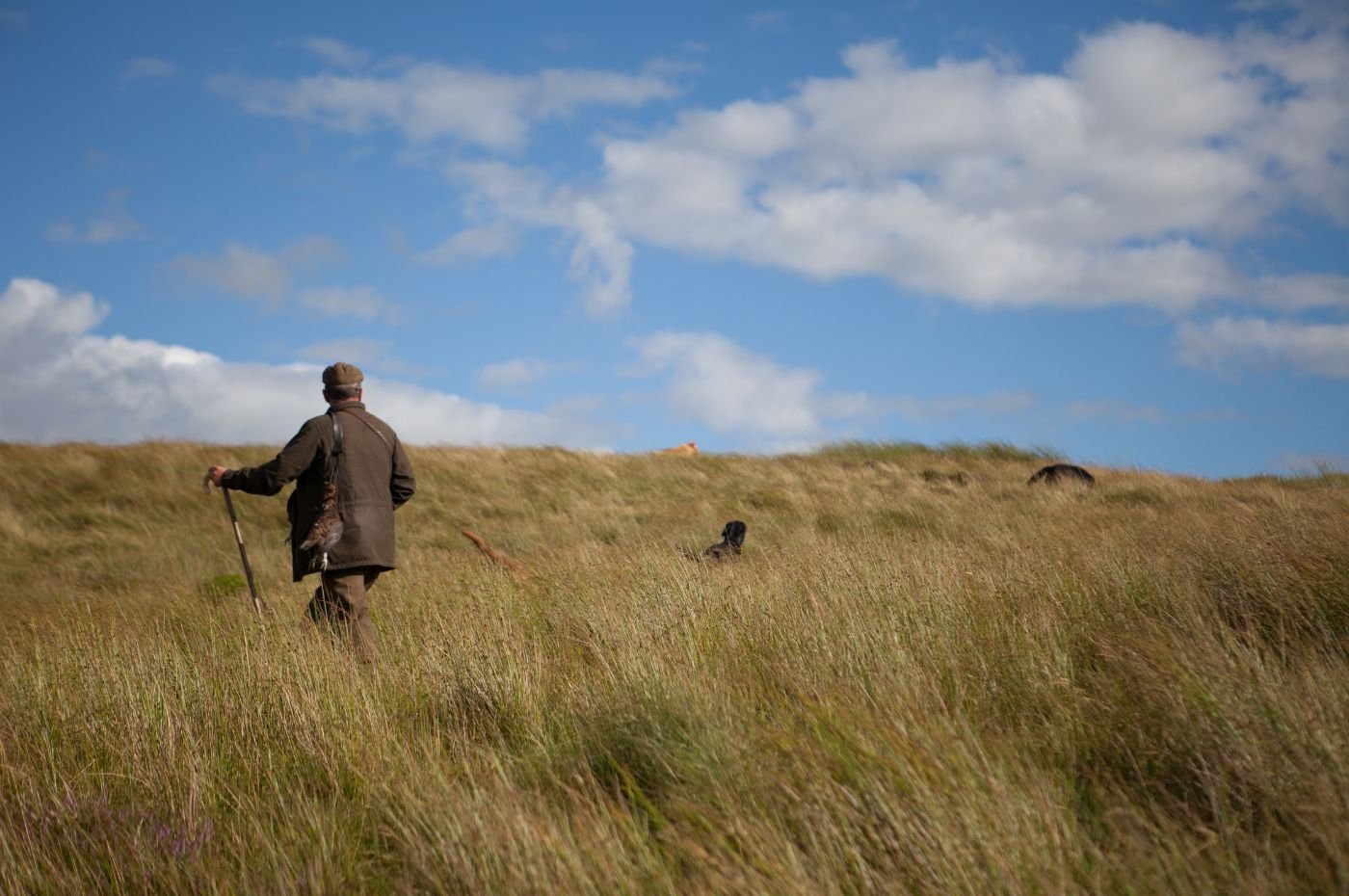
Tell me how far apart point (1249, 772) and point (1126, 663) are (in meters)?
0.94

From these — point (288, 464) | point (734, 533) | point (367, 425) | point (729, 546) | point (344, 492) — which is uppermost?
point (367, 425)

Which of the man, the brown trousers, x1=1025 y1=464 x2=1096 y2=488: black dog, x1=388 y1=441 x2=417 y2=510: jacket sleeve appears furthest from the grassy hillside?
x1=1025 y1=464 x2=1096 y2=488: black dog

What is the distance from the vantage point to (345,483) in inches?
243

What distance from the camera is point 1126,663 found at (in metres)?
3.90

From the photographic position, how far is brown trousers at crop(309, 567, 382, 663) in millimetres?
6152

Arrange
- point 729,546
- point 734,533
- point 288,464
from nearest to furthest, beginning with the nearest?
point 288,464
point 729,546
point 734,533

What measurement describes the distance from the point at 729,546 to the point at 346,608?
433 cm

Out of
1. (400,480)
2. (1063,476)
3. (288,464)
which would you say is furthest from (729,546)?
(1063,476)

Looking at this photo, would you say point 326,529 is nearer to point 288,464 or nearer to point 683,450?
point 288,464

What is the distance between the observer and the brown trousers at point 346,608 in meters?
6.15

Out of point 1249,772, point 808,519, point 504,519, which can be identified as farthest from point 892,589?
point 504,519

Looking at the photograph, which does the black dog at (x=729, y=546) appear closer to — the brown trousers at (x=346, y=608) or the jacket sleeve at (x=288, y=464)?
the brown trousers at (x=346, y=608)

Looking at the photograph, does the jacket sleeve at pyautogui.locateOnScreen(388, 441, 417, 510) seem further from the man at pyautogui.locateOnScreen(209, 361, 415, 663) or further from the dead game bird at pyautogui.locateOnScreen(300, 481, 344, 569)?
the dead game bird at pyautogui.locateOnScreen(300, 481, 344, 569)

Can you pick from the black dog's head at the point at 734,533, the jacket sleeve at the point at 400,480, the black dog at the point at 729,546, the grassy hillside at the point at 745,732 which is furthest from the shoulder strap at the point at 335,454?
the black dog's head at the point at 734,533
